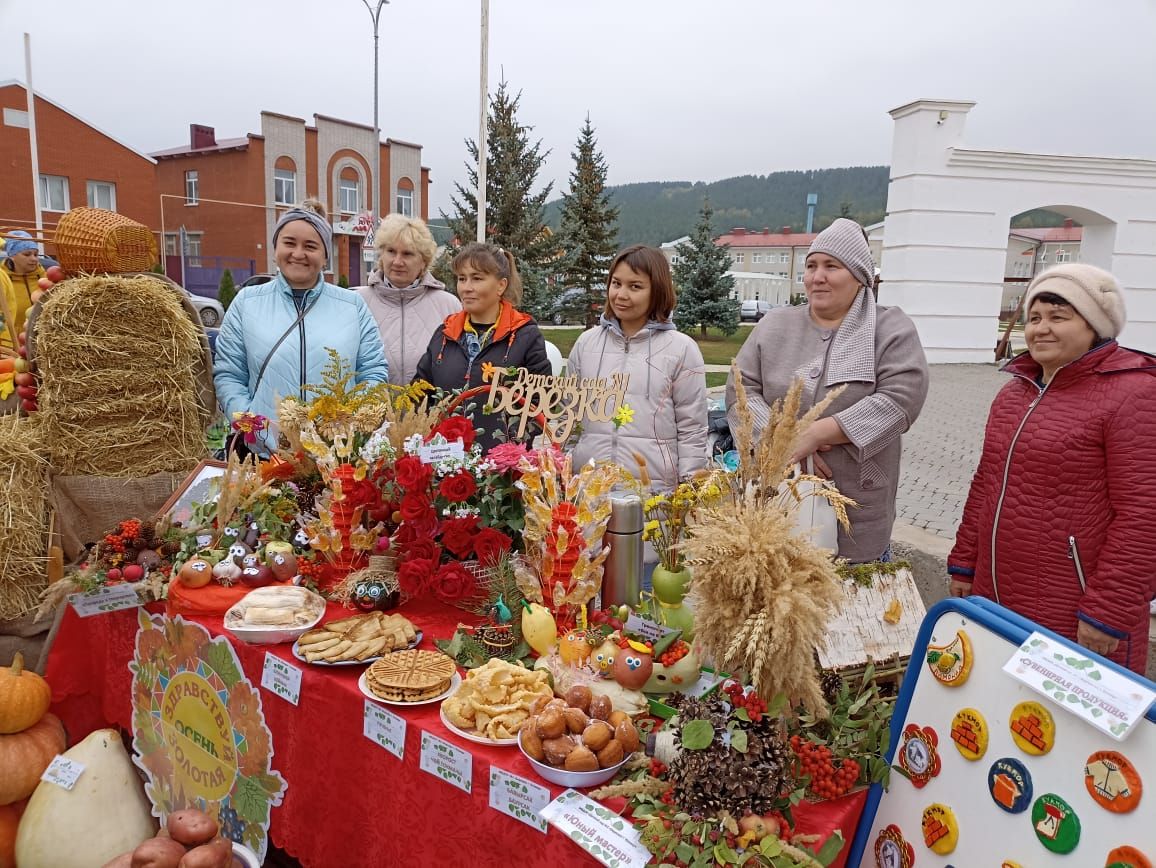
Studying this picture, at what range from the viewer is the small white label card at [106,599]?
217cm

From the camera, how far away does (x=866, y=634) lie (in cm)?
159

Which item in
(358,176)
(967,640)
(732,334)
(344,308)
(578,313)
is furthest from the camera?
(358,176)

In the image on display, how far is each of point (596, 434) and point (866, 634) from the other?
153 cm

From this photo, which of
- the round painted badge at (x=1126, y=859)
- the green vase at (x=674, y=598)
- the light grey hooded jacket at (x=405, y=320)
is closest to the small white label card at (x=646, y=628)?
the green vase at (x=674, y=598)

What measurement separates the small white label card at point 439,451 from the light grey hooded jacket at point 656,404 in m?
0.90

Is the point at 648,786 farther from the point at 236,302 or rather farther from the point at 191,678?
the point at 236,302

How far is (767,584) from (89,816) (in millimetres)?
2048

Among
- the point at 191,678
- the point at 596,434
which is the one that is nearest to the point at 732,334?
the point at 596,434

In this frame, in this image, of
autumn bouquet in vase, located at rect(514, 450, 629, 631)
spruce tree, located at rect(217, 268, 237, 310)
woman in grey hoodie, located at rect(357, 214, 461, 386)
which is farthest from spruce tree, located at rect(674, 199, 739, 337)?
autumn bouquet in vase, located at rect(514, 450, 629, 631)

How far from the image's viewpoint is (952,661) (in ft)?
4.03

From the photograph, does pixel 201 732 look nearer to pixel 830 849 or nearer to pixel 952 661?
pixel 830 849

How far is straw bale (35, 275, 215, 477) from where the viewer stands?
101 inches

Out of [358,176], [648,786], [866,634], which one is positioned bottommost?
[648,786]

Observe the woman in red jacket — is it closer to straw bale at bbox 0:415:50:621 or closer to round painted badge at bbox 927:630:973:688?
round painted badge at bbox 927:630:973:688
